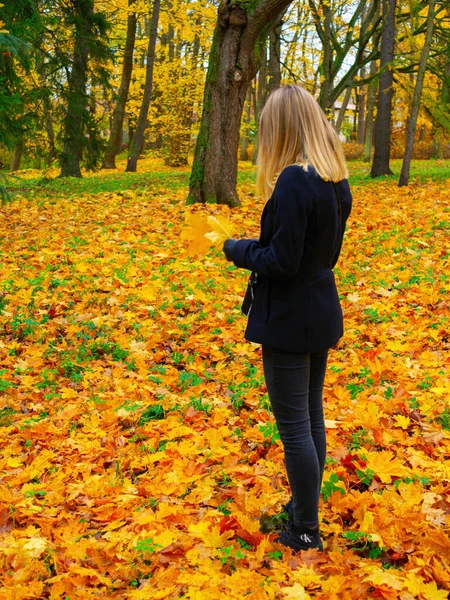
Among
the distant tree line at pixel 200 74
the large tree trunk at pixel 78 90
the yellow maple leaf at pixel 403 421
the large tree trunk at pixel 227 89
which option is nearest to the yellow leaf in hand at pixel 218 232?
the yellow maple leaf at pixel 403 421

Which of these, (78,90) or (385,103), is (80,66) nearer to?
(78,90)

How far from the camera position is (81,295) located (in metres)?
6.27

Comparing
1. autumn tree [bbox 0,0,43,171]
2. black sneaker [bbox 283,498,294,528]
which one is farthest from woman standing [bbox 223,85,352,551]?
autumn tree [bbox 0,0,43,171]

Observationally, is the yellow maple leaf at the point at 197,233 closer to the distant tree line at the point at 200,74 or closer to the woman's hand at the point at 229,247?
the woman's hand at the point at 229,247

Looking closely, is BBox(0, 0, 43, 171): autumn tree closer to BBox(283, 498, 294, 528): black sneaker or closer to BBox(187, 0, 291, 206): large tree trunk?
BBox(187, 0, 291, 206): large tree trunk

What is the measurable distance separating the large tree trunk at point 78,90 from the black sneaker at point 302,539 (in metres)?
14.3

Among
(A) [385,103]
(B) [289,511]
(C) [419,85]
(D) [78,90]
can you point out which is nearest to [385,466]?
(B) [289,511]

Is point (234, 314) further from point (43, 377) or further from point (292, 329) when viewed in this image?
point (292, 329)

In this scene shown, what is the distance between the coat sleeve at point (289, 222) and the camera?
1.91 m

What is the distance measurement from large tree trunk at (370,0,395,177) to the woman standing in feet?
44.4

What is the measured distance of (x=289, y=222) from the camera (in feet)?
6.26

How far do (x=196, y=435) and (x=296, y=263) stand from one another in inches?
76.0

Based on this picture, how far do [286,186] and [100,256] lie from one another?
603cm

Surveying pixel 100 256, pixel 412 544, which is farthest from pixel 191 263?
pixel 412 544
